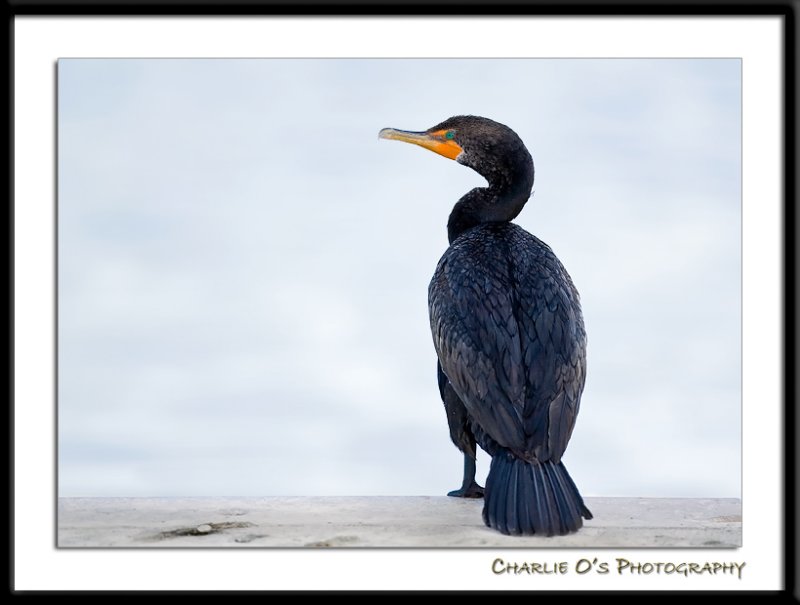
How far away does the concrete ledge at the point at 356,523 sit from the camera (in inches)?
231

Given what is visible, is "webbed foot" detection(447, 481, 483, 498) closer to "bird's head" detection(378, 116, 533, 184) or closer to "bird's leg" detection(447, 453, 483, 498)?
"bird's leg" detection(447, 453, 483, 498)

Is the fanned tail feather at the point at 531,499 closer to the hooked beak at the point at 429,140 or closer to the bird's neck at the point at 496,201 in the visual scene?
the bird's neck at the point at 496,201

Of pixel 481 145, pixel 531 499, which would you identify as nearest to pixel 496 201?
pixel 481 145

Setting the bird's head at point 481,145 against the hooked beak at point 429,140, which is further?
the hooked beak at point 429,140

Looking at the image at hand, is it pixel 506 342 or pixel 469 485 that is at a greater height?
pixel 506 342

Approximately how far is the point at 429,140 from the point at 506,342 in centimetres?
187

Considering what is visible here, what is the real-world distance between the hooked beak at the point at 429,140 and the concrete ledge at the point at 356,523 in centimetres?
233

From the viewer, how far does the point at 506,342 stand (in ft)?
20.5

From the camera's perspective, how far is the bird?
587 centimetres

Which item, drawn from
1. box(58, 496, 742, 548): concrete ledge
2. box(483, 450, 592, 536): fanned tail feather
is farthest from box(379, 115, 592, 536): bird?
box(58, 496, 742, 548): concrete ledge

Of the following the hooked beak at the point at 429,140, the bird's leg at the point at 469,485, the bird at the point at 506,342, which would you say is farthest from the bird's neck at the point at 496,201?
the bird's leg at the point at 469,485

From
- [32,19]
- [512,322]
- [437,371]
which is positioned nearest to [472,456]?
[437,371]

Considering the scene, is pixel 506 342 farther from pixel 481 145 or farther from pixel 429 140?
pixel 429 140

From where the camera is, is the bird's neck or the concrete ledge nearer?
the concrete ledge
